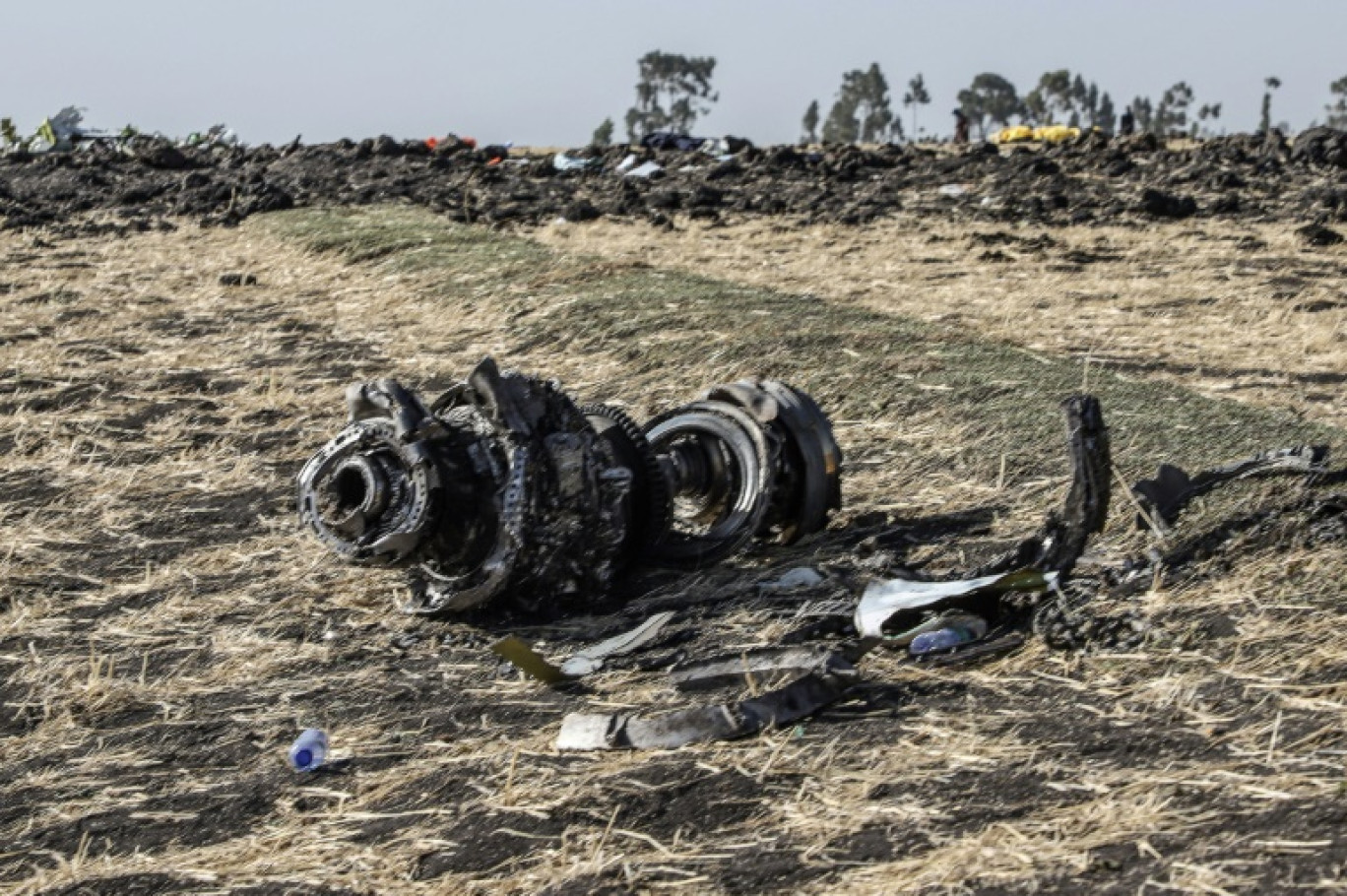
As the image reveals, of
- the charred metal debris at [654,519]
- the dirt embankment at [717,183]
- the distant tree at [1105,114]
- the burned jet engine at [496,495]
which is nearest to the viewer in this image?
the charred metal debris at [654,519]

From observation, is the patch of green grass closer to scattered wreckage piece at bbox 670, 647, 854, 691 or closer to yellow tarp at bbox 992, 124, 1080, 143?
scattered wreckage piece at bbox 670, 647, 854, 691

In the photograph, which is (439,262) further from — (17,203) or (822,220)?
(17,203)

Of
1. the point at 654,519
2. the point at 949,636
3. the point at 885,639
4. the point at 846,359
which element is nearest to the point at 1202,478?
the point at 949,636

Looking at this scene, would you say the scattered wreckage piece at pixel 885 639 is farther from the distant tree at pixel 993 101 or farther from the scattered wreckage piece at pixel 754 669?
the distant tree at pixel 993 101

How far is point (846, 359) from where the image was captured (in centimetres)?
763

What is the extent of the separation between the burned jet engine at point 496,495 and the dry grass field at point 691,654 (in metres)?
0.15

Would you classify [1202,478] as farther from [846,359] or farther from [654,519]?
[846,359]

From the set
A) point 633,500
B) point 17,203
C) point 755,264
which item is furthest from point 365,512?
point 17,203

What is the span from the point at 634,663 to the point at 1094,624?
1.23 meters

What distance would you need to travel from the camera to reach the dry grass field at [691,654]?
3328mm

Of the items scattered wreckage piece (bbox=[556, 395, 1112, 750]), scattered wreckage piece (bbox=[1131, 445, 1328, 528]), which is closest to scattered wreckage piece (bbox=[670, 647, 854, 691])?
scattered wreckage piece (bbox=[556, 395, 1112, 750])

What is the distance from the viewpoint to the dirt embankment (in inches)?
607

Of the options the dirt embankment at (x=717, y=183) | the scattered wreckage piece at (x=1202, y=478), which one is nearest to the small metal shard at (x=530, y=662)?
the scattered wreckage piece at (x=1202, y=478)

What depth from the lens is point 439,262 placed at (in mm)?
11656
